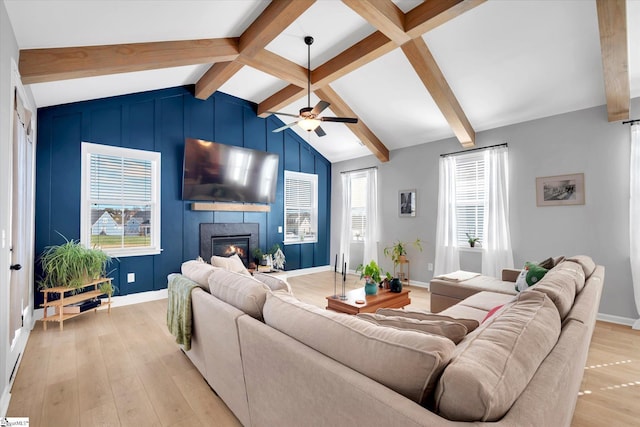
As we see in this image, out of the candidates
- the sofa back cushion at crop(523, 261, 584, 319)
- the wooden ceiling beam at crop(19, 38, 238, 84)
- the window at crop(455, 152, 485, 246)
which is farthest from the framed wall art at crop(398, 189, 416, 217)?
the wooden ceiling beam at crop(19, 38, 238, 84)

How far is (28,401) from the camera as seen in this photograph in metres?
2.04

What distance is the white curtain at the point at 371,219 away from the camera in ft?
20.9

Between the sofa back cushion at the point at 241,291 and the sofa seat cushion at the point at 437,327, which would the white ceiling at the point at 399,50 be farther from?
the sofa seat cushion at the point at 437,327

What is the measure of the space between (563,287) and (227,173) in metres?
4.84

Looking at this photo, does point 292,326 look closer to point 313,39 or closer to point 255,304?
point 255,304

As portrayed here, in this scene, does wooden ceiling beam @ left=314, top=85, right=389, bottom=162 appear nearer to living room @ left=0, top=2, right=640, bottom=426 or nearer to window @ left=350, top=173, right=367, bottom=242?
living room @ left=0, top=2, right=640, bottom=426

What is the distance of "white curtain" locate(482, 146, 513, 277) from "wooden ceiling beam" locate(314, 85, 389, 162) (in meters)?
1.96

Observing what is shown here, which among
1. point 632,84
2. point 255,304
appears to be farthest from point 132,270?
point 632,84

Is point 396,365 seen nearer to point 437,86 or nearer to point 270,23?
point 270,23

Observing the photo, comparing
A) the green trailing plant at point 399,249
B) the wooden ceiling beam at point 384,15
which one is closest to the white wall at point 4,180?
the wooden ceiling beam at point 384,15

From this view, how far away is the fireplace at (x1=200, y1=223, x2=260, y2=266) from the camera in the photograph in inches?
203

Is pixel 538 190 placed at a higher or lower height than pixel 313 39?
lower

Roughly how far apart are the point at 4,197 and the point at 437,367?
2.92 m

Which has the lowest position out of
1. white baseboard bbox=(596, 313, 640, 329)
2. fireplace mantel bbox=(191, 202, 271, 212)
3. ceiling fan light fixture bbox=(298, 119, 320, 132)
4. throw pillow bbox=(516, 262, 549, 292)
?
white baseboard bbox=(596, 313, 640, 329)
